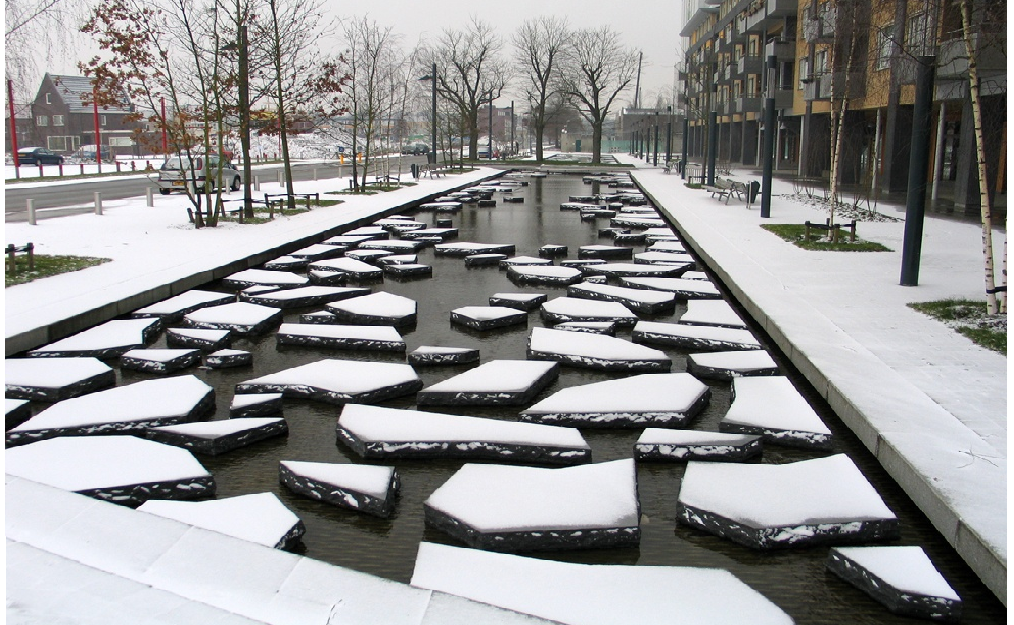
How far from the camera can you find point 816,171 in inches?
1455

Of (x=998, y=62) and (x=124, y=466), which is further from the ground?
(x=998, y=62)

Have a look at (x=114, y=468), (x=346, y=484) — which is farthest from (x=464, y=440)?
(x=114, y=468)

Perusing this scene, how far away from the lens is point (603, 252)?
42.2 feet

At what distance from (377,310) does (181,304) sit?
204 centimetres

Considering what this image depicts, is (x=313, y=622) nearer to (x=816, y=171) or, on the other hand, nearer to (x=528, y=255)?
(x=528, y=255)

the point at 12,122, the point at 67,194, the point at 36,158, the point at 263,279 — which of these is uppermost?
the point at 12,122

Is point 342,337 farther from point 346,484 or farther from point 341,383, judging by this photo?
point 346,484

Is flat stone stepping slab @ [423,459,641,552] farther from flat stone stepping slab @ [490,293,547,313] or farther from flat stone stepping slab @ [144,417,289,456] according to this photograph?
flat stone stepping slab @ [490,293,547,313]

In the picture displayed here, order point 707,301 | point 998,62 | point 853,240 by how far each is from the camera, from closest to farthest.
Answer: point 707,301 → point 853,240 → point 998,62

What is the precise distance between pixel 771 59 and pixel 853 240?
8.82m

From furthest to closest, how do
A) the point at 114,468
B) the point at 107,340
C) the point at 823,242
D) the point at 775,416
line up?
the point at 823,242
the point at 107,340
the point at 775,416
the point at 114,468

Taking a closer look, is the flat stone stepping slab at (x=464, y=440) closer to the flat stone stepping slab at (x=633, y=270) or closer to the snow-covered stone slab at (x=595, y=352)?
the snow-covered stone slab at (x=595, y=352)

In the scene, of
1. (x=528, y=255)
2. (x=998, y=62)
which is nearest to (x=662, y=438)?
(x=528, y=255)

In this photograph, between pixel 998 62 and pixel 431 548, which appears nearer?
pixel 431 548
